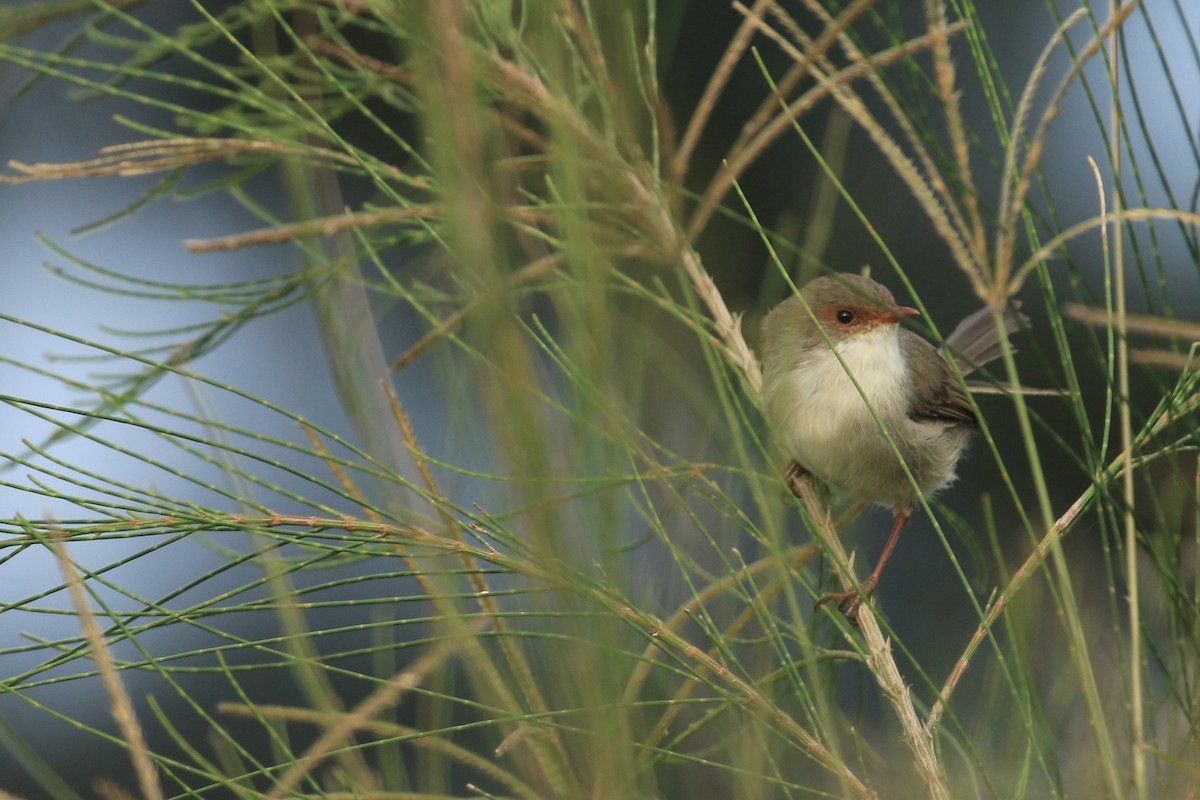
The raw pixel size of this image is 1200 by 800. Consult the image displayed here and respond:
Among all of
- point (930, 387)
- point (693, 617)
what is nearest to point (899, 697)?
point (693, 617)

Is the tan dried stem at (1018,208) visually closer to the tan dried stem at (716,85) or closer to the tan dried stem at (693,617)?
the tan dried stem at (693,617)

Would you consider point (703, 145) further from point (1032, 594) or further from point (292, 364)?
point (1032, 594)

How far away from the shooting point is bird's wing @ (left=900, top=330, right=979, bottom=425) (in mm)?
3303

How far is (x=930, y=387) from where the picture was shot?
3340 mm

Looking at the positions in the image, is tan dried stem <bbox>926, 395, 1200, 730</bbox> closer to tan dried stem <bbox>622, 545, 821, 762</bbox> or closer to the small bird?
tan dried stem <bbox>622, 545, 821, 762</bbox>

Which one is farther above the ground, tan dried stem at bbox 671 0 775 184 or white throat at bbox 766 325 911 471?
tan dried stem at bbox 671 0 775 184

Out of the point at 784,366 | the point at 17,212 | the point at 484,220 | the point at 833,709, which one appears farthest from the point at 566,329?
the point at 17,212

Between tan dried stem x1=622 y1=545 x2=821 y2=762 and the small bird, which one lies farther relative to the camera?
the small bird

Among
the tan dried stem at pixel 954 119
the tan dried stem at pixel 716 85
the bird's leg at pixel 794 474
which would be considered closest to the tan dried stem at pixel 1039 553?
the tan dried stem at pixel 954 119

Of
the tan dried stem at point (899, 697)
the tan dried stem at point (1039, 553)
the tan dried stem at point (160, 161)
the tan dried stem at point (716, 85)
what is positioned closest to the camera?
the tan dried stem at point (1039, 553)

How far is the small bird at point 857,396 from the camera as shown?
2936 mm

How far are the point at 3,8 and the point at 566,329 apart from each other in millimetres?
2357

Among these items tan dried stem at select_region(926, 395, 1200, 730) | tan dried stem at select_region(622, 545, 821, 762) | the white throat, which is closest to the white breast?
the white throat

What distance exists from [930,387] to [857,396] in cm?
47
